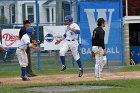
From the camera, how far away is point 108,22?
22.2 meters

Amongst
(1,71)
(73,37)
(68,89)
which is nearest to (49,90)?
(68,89)

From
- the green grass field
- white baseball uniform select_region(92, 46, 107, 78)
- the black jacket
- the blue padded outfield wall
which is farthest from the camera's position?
the blue padded outfield wall

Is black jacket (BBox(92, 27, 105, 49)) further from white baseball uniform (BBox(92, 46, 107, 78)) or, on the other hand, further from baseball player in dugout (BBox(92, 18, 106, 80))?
white baseball uniform (BBox(92, 46, 107, 78))

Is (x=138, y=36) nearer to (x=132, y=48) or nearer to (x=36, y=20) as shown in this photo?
(x=132, y=48)

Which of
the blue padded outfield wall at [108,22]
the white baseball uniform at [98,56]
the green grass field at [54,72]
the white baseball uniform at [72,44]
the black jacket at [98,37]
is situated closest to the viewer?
the green grass field at [54,72]

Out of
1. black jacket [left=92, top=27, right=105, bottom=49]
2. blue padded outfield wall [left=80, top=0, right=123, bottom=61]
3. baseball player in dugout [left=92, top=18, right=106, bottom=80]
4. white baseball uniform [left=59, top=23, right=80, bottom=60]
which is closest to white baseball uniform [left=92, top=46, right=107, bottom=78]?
baseball player in dugout [left=92, top=18, right=106, bottom=80]

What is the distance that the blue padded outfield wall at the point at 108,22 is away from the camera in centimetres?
2212

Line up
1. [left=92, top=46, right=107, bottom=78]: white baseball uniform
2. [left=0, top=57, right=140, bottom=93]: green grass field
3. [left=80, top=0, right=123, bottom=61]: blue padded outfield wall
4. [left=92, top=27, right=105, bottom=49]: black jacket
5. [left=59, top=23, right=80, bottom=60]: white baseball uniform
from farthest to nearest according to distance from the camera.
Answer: [left=80, top=0, right=123, bottom=61]: blue padded outfield wall < [left=59, top=23, right=80, bottom=60]: white baseball uniform < [left=92, top=46, right=107, bottom=78]: white baseball uniform < [left=92, top=27, right=105, bottom=49]: black jacket < [left=0, top=57, right=140, bottom=93]: green grass field

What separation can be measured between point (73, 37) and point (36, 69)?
15.6 feet

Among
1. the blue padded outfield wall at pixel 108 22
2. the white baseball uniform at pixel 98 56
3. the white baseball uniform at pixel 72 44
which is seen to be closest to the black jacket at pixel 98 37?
the white baseball uniform at pixel 98 56

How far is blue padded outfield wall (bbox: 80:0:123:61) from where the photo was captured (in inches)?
871

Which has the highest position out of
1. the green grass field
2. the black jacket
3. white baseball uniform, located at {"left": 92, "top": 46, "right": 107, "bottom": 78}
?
the black jacket

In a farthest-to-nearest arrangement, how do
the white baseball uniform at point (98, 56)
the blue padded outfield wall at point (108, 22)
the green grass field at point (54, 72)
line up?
the blue padded outfield wall at point (108, 22) < the white baseball uniform at point (98, 56) < the green grass field at point (54, 72)

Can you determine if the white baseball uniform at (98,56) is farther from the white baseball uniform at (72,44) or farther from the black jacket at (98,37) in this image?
the white baseball uniform at (72,44)
